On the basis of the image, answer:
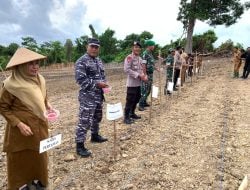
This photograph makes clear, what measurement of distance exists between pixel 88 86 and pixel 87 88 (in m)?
0.05

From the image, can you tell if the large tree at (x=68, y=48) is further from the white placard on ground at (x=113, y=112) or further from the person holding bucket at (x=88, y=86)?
the white placard on ground at (x=113, y=112)

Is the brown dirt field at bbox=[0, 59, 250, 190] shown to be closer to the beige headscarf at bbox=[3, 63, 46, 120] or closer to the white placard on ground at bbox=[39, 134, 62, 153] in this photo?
the white placard on ground at bbox=[39, 134, 62, 153]

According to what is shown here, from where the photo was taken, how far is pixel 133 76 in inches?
269

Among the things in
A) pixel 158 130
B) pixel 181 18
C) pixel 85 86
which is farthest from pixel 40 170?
pixel 181 18

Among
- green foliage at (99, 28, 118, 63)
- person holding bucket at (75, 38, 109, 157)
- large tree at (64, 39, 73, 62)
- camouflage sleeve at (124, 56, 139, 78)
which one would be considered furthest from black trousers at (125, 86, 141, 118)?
large tree at (64, 39, 73, 62)

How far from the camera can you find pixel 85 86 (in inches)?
196

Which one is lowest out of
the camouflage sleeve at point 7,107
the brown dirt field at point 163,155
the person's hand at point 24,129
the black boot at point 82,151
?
the brown dirt field at point 163,155

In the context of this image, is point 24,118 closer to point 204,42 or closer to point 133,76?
point 133,76

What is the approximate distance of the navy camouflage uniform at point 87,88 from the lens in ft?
16.3

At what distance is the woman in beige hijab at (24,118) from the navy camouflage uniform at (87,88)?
1200mm

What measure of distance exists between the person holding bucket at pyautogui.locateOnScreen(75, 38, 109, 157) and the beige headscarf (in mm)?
1350

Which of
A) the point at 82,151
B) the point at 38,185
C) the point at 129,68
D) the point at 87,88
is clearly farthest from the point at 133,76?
the point at 38,185

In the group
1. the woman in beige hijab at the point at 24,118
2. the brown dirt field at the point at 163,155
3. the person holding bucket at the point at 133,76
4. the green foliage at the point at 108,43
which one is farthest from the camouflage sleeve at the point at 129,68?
the green foliage at the point at 108,43

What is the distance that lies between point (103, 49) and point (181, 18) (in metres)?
20.6
